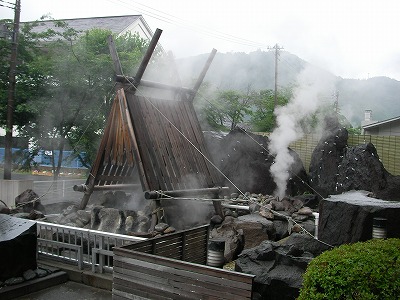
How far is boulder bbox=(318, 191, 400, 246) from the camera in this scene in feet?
21.6

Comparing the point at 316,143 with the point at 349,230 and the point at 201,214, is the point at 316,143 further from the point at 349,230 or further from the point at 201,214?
the point at 349,230

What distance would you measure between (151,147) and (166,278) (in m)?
4.77

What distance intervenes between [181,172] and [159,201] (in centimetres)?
108

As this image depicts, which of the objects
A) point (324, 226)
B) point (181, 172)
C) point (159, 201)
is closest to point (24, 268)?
point (159, 201)

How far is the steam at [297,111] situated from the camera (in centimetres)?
1367

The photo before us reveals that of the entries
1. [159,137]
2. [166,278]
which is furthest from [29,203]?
[166,278]

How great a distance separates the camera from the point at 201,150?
10.5 meters

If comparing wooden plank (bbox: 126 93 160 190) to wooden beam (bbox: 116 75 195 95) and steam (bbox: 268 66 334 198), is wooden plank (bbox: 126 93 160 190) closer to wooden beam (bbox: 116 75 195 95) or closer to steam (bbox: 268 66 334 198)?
wooden beam (bbox: 116 75 195 95)

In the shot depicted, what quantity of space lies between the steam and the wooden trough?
28.3 ft

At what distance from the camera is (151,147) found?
9172 millimetres

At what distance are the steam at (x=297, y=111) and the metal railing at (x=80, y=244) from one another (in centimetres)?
741

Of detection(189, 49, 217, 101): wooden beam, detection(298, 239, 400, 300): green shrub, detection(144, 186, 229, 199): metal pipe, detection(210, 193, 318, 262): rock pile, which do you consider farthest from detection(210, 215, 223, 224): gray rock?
detection(298, 239, 400, 300): green shrub

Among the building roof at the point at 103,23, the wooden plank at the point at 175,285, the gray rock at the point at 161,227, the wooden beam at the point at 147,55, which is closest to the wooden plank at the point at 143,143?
the wooden beam at the point at 147,55

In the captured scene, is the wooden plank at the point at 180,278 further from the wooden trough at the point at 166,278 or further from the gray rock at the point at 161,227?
the gray rock at the point at 161,227
